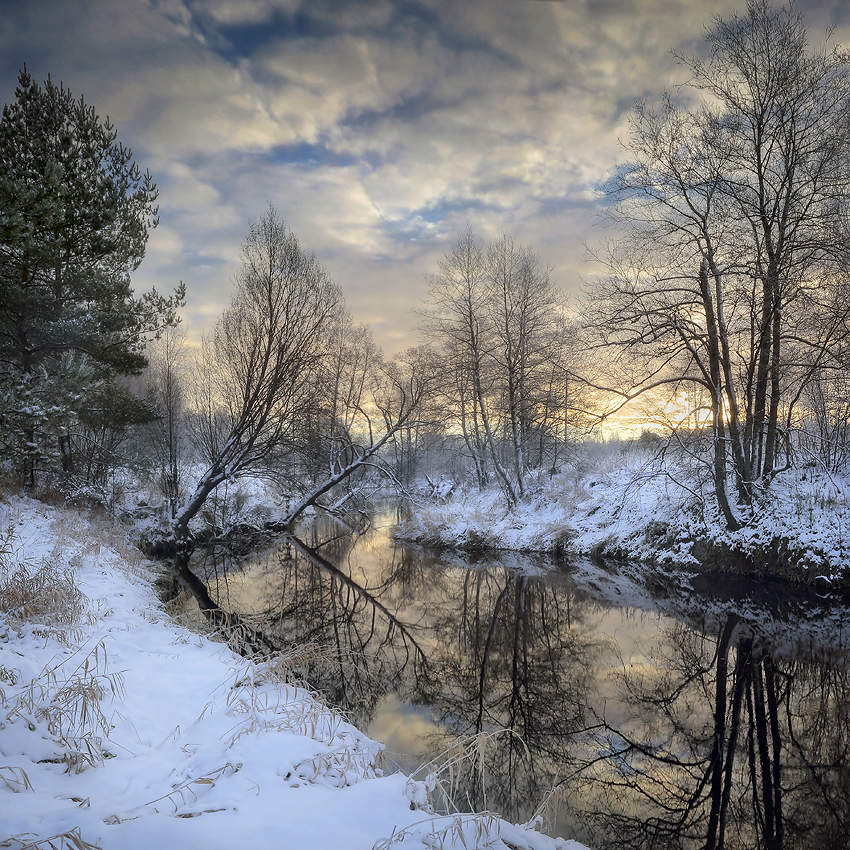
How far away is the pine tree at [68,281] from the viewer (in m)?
9.12

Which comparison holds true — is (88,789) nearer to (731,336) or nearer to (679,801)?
(679,801)

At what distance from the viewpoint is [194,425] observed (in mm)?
23844

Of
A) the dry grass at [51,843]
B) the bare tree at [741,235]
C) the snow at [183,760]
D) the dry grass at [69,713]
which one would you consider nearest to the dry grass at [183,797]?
the snow at [183,760]

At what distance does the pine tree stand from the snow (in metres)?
5.54

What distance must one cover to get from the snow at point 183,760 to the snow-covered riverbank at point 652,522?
33.0 feet

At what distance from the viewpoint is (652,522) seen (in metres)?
14.5

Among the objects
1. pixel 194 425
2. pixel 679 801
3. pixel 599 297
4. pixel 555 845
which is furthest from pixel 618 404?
pixel 194 425

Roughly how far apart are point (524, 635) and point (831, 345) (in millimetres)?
9243

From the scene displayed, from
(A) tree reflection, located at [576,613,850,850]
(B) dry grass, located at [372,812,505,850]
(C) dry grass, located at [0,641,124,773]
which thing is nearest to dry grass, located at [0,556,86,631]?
(C) dry grass, located at [0,641,124,773]

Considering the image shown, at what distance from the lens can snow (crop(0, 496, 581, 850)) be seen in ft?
9.03

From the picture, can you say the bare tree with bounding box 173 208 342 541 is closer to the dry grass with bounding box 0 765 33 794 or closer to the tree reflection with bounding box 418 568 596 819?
the tree reflection with bounding box 418 568 596 819

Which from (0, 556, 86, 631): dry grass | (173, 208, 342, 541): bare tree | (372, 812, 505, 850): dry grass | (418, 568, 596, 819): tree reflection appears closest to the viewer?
(372, 812, 505, 850): dry grass

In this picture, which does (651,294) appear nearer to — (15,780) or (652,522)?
(652,522)

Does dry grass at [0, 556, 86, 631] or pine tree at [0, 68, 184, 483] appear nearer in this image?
dry grass at [0, 556, 86, 631]
